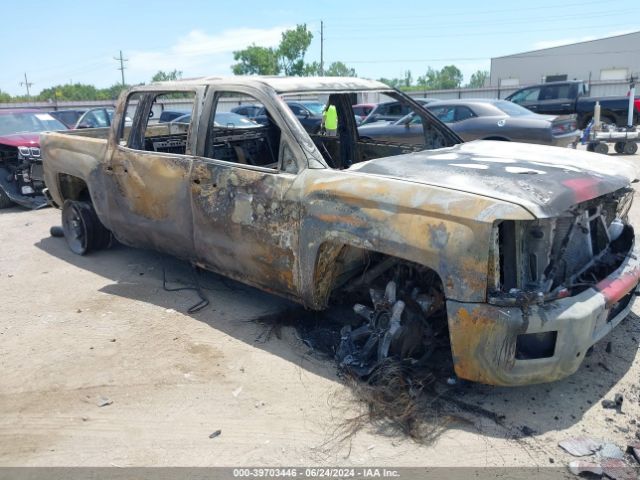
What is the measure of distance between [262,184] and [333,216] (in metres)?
0.69

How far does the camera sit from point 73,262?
596 cm

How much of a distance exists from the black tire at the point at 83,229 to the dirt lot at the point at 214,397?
115 cm

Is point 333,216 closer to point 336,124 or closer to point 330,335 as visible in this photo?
point 330,335

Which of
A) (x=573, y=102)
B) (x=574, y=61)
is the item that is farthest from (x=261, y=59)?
(x=573, y=102)

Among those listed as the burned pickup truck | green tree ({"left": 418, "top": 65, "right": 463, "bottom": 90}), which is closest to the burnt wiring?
the burned pickup truck

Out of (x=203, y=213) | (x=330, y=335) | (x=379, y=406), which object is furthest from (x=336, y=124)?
(x=379, y=406)

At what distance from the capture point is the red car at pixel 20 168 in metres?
7.88

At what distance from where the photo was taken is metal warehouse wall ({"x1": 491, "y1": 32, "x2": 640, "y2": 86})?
146 feet

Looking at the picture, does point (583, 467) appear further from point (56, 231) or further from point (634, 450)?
point (56, 231)

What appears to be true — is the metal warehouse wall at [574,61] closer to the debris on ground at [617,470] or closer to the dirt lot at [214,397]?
the dirt lot at [214,397]

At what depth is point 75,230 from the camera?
607cm

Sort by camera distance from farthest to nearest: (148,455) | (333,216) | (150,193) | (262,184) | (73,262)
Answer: (73,262)
(150,193)
(262,184)
(333,216)
(148,455)

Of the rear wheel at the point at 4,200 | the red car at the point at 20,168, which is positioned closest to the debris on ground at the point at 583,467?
the red car at the point at 20,168

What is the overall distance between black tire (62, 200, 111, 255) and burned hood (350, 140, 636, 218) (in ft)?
11.3
